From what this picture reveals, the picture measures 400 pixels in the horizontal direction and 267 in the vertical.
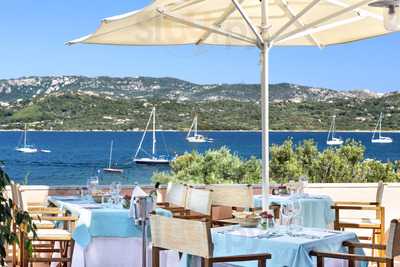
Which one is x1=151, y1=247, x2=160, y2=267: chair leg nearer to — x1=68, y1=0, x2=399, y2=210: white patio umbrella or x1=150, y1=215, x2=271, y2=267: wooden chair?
x1=150, y1=215, x2=271, y2=267: wooden chair

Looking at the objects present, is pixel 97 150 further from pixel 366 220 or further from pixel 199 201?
pixel 199 201

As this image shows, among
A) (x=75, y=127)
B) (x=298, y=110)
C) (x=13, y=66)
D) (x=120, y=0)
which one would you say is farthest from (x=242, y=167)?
(x=13, y=66)

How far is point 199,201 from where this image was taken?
6.34 meters

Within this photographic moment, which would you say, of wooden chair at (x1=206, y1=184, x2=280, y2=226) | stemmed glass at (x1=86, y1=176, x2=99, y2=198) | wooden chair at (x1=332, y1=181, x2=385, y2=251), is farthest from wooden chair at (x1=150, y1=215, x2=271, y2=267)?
wooden chair at (x1=332, y1=181, x2=385, y2=251)

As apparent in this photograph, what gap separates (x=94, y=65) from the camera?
214 ft

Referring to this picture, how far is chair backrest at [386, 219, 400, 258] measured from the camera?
13.2 feet

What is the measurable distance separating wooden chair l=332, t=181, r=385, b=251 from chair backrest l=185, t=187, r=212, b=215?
1275mm

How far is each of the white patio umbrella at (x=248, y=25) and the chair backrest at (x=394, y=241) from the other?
140 centimetres

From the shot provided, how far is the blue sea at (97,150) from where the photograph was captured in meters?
53.6

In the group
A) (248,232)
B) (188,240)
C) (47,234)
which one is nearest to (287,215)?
(248,232)

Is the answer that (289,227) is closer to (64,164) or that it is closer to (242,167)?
(242,167)

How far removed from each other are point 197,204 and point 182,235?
247 cm

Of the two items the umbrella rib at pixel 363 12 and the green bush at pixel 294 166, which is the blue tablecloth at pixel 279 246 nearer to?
the umbrella rib at pixel 363 12

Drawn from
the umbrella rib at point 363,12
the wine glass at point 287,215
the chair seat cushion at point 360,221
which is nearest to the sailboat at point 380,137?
the chair seat cushion at point 360,221
